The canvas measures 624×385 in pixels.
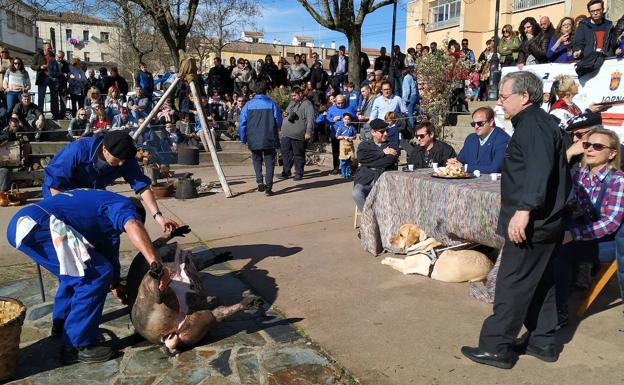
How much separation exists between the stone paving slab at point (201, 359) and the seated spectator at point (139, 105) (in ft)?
32.7

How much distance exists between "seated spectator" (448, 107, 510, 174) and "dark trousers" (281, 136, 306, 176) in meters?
5.41

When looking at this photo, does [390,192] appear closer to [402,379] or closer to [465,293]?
[465,293]

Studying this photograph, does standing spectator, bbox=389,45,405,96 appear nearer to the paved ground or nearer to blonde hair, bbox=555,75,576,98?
the paved ground

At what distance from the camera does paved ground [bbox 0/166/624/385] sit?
3.43 meters

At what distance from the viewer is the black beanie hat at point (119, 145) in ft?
12.8

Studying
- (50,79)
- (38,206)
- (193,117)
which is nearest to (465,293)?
(38,206)

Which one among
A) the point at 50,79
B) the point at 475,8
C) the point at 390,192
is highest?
the point at 475,8

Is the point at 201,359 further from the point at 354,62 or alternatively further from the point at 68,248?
the point at 354,62

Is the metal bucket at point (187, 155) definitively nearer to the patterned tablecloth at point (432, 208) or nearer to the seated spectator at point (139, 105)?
the seated spectator at point (139, 105)

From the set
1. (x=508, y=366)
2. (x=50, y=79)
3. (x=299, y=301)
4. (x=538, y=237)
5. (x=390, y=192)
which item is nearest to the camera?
(x=538, y=237)

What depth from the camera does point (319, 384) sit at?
3.34 metres

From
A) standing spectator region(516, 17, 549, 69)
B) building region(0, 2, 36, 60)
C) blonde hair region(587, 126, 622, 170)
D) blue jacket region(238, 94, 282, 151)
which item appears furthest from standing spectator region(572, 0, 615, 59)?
building region(0, 2, 36, 60)

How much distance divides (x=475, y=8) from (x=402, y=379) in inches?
1518

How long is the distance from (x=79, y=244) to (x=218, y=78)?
14.2m
